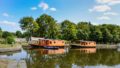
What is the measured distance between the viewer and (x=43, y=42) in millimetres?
73875

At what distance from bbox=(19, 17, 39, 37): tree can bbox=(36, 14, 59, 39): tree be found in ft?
16.9

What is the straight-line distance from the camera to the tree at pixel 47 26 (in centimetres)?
10506

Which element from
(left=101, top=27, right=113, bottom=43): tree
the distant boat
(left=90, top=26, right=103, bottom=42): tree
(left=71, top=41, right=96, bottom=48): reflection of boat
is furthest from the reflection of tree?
(left=101, top=27, right=113, bottom=43): tree

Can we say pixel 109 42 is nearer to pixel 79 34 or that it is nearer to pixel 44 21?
pixel 79 34

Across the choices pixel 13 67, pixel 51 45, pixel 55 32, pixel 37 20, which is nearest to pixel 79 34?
pixel 55 32

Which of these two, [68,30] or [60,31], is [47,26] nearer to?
[60,31]

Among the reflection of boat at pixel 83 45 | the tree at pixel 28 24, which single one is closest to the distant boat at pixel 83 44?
the reflection of boat at pixel 83 45

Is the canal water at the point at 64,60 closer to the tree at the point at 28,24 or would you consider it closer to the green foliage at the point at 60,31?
the tree at the point at 28,24

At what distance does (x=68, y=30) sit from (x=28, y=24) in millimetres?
17642

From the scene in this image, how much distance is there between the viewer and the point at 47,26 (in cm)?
10612

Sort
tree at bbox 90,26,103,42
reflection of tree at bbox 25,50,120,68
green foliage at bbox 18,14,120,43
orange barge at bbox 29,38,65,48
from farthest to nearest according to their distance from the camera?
tree at bbox 90,26,103,42 < green foliage at bbox 18,14,120,43 < orange barge at bbox 29,38,65,48 < reflection of tree at bbox 25,50,120,68

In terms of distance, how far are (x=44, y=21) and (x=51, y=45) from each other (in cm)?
3356

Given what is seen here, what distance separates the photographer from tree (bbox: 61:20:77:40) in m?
103

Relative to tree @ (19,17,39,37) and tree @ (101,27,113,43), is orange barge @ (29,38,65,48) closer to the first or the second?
tree @ (19,17,39,37)
